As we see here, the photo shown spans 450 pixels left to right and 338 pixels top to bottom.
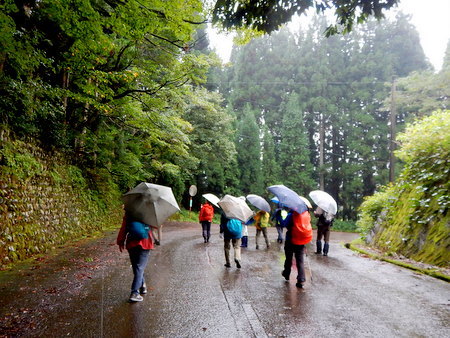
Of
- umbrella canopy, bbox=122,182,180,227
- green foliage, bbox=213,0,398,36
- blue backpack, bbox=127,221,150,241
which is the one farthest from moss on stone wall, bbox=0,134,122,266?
green foliage, bbox=213,0,398,36

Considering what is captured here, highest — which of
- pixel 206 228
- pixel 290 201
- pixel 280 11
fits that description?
pixel 280 11

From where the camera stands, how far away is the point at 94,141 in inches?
523

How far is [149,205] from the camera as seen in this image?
4531mm

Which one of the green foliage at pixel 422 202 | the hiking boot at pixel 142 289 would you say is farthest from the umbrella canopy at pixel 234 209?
the green foliage at pixel 422 202

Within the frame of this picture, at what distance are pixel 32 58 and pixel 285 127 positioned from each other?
3590 cm

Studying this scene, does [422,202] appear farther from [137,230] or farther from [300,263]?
[137,230]

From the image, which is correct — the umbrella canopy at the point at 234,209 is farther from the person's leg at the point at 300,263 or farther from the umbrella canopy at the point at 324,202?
the umbrella canopy at the point at 324,202

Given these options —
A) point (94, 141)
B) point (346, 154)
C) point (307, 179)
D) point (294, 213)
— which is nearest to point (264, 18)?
point (294, 213)

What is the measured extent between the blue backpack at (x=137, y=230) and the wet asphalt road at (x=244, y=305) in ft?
3.37

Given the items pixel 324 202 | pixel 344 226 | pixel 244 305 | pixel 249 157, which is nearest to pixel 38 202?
pixel 244 305

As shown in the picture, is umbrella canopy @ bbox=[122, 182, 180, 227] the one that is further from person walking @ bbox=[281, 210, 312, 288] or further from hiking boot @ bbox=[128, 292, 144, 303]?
person walking @ bbox=[281, 210, 312, 288]

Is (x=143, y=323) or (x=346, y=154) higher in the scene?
(x=346, y=154)

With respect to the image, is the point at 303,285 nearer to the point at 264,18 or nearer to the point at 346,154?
the point at 264,18

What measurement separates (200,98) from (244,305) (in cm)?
1638
